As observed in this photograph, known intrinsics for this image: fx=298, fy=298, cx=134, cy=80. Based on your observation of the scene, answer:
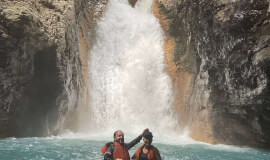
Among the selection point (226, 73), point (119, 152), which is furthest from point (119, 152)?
point (226, 73)

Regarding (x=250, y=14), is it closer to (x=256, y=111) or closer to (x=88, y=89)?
(x=256, y=111)

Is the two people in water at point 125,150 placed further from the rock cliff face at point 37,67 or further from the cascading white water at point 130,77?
the cascading white water at point 130,77

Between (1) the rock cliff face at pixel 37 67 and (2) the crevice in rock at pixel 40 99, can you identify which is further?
(2) the crevice in rock at pixel 40 99

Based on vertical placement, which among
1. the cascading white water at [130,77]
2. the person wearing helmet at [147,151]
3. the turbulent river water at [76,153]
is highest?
the cascading white water at [130,77]

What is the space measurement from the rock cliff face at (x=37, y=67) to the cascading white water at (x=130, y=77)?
206 cm

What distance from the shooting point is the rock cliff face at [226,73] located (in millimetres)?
11945

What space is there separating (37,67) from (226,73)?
861 centimetres

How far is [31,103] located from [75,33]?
4.99 metres

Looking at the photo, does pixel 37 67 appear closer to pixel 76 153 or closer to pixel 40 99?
pixel 40 99

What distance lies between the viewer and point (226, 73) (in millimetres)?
13461

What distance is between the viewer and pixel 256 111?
1235cm

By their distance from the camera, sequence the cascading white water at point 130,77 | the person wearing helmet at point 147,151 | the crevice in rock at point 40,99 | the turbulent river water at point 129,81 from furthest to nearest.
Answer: the cascading white water at point 130,77 < the turbulent river water at point 129,81 < the crevice in rock at point 40,99 < the person wearing helmet at point 147,151

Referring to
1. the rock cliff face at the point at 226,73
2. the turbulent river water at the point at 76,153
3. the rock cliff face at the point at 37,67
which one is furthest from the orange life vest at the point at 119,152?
the rock cliff face at the point at 37,67

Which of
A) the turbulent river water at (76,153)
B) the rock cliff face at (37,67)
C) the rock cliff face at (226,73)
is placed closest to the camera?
the turbulent river water at (76,153)
